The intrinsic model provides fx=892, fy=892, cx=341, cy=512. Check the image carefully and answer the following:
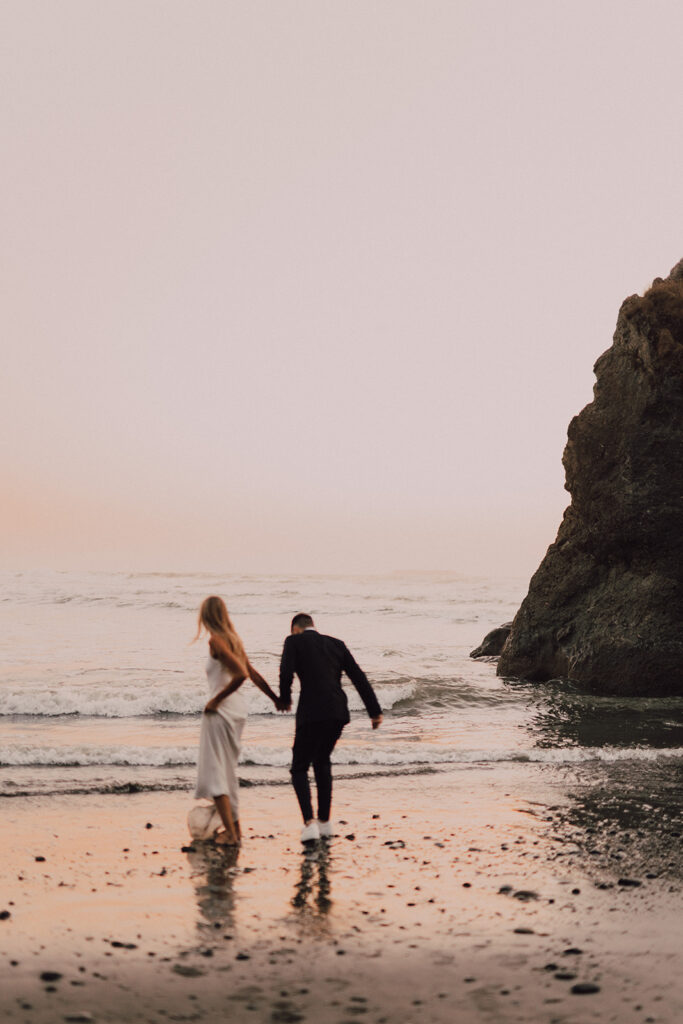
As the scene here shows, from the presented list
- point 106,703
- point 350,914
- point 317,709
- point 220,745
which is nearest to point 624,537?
point 106,703

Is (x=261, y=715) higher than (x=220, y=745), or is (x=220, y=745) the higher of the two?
(x=220, y=745)

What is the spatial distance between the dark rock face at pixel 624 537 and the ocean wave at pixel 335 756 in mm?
5651

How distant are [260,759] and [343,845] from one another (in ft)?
13.1

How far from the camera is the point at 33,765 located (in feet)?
35.6

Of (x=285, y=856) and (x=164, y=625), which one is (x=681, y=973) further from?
(x=164, y=625)

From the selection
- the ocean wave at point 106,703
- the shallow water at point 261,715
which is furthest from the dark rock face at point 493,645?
the ocean wave at point 106,703

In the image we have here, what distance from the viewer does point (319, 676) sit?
765 centimetres

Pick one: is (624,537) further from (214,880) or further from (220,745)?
(214,880)

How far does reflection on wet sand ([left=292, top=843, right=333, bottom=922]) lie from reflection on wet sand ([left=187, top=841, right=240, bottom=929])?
0.47m

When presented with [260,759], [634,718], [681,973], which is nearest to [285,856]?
[681,973]

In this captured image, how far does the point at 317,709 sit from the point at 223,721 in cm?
82

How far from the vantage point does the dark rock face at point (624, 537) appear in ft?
57.6

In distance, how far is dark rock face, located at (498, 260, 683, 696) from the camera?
17547mm

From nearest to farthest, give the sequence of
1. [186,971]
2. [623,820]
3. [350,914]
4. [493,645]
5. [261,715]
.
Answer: [186,971] → [350,914] → [623,820] → [261,715] → [493,645]
